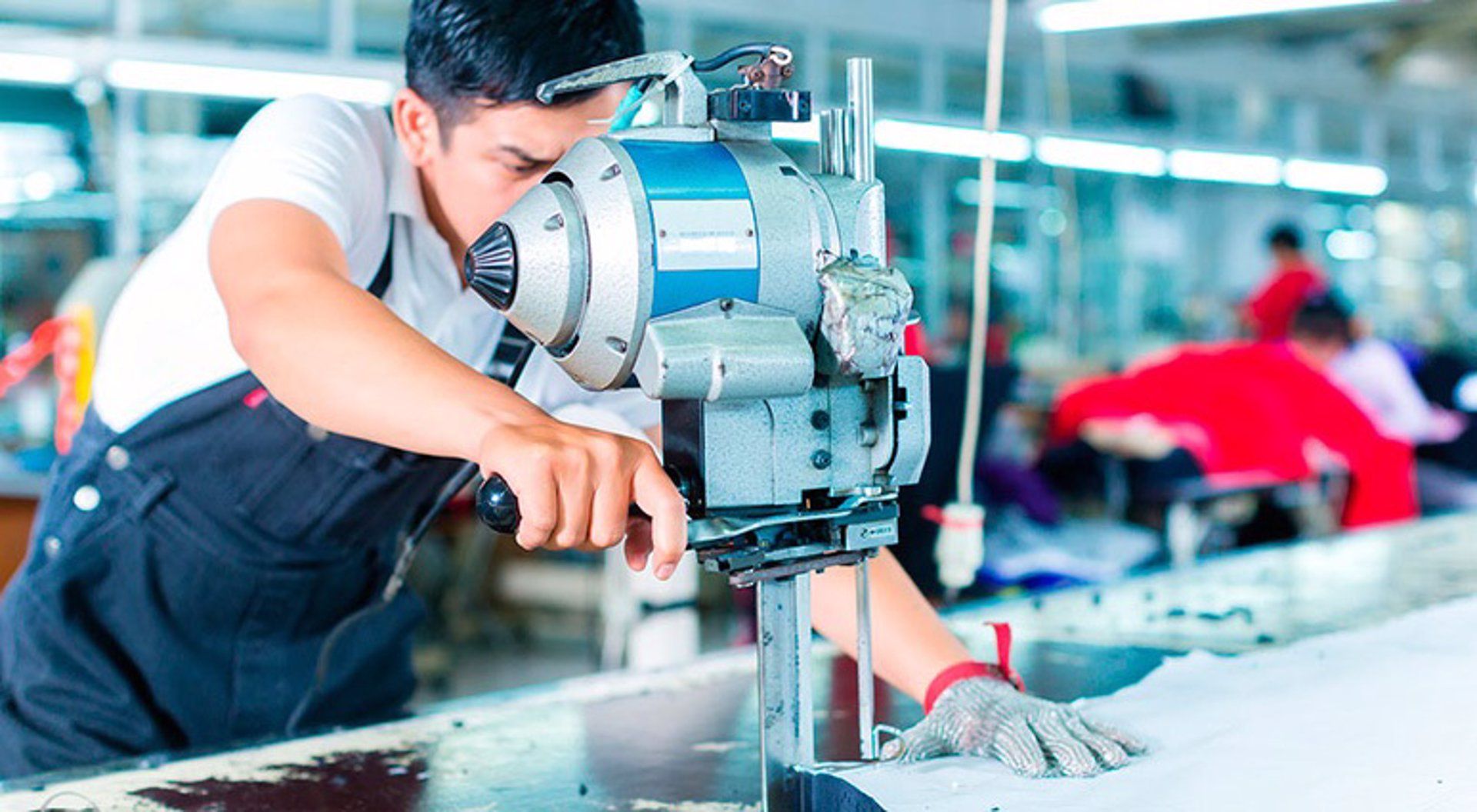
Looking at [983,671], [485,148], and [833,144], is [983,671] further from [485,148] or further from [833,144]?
[485,148]

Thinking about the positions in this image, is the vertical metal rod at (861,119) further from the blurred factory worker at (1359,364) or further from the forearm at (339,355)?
the blurred factory worker at (1359,364)

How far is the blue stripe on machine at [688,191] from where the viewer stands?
0.85 meters

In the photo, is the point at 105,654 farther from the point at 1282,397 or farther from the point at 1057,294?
the point at 1057,294

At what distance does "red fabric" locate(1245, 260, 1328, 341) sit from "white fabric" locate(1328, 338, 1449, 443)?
944 millimetres

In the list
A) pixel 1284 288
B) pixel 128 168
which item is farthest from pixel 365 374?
pixel 1284 288

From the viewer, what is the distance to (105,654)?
1.43m

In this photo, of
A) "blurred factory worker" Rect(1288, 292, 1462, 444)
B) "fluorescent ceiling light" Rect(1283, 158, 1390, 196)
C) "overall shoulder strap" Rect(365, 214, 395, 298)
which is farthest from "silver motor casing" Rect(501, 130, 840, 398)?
"fluorescent ceiling light" Rect(1283, 158, 1390, 196)

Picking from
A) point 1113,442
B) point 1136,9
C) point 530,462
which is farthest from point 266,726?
point 1136,9

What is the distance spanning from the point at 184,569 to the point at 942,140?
8282 millimetres

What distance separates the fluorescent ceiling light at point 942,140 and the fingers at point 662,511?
25.3ft

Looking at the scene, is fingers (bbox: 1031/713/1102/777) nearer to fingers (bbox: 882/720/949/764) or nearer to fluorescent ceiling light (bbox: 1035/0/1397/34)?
fingers (bbox: 882/720/949/764)

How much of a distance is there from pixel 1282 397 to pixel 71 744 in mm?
4262

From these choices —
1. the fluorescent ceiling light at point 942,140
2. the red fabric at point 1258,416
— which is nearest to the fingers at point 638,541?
the red fabric at point 1258,416

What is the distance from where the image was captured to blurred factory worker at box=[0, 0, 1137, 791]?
109 centimetres
